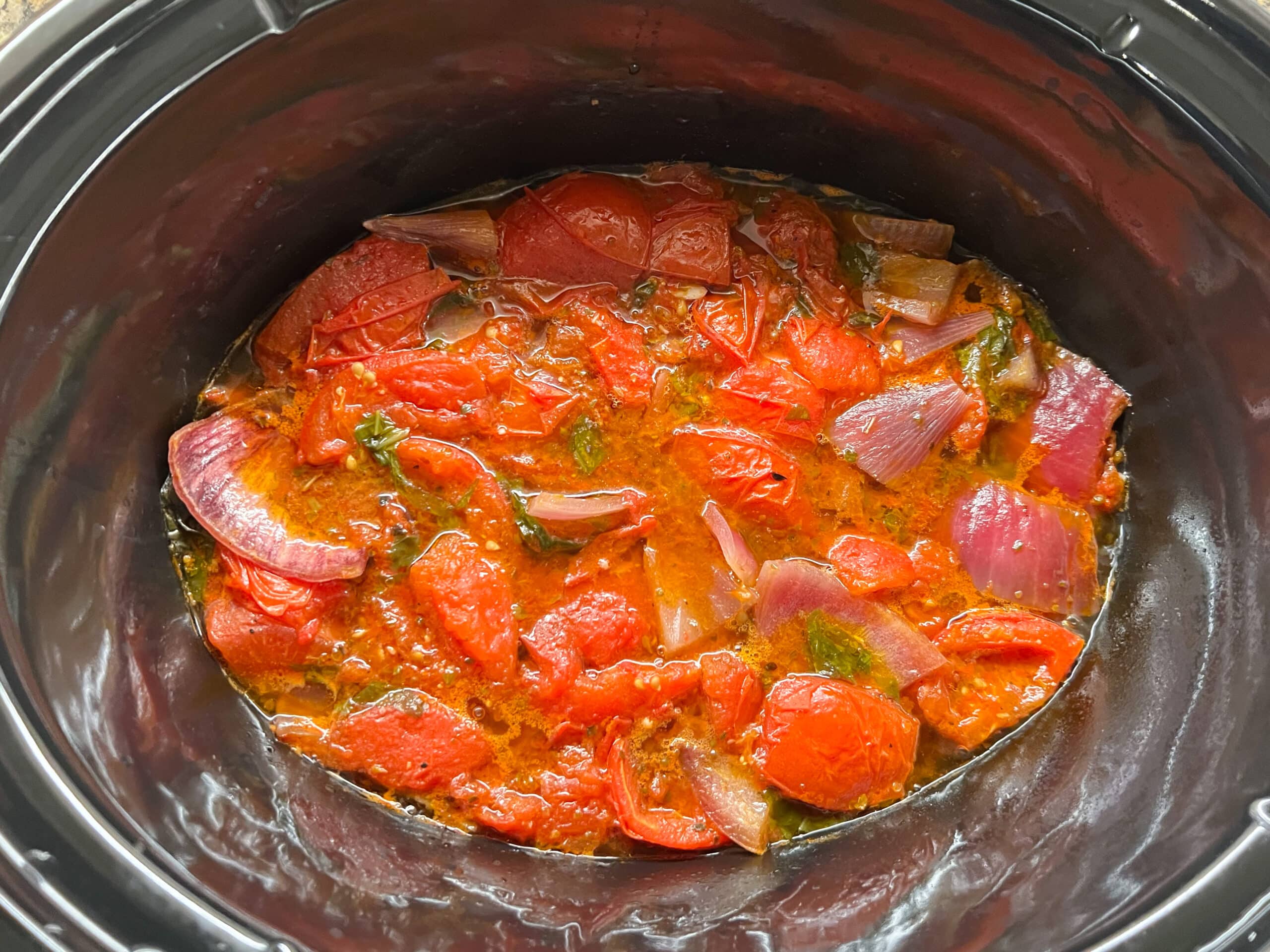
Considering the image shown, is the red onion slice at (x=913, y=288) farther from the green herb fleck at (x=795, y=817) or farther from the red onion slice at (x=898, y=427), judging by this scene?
the green herb fleck at (x=795, y=817)

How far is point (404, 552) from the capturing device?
7.93 ft

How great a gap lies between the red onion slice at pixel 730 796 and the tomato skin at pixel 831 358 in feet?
3.50

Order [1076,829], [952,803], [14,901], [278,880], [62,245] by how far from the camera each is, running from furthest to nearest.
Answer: [952,803] < [1076,829] < [278,880] < [62,245] < [14,901]

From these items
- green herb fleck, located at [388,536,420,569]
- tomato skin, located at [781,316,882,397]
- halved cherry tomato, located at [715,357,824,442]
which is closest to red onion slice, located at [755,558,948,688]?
halved cherry tomato, located at [715,357,824,442]

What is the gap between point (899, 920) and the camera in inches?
87.7

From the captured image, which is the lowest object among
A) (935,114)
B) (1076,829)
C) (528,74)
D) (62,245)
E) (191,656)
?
(1076,829)

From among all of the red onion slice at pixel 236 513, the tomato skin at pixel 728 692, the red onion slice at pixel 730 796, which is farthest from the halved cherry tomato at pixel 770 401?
the red onion slice at pixel 236 513

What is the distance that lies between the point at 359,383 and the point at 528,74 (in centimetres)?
93

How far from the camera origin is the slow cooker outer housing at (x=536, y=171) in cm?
189

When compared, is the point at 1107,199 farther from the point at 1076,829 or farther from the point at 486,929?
the point at 486,929

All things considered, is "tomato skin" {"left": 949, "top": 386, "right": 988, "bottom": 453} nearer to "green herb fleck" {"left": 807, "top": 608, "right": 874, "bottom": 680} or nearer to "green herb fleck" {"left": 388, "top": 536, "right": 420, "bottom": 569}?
"green herb fleck" {"left": 807, "top": 608, "right": 874, "bottom": 680}

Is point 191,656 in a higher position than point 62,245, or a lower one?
lower

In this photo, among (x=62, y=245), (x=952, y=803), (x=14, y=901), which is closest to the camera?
(x=14, y=901)

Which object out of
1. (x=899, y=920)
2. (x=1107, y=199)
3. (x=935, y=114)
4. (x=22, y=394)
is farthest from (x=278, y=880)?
(x=1107, y=199)
